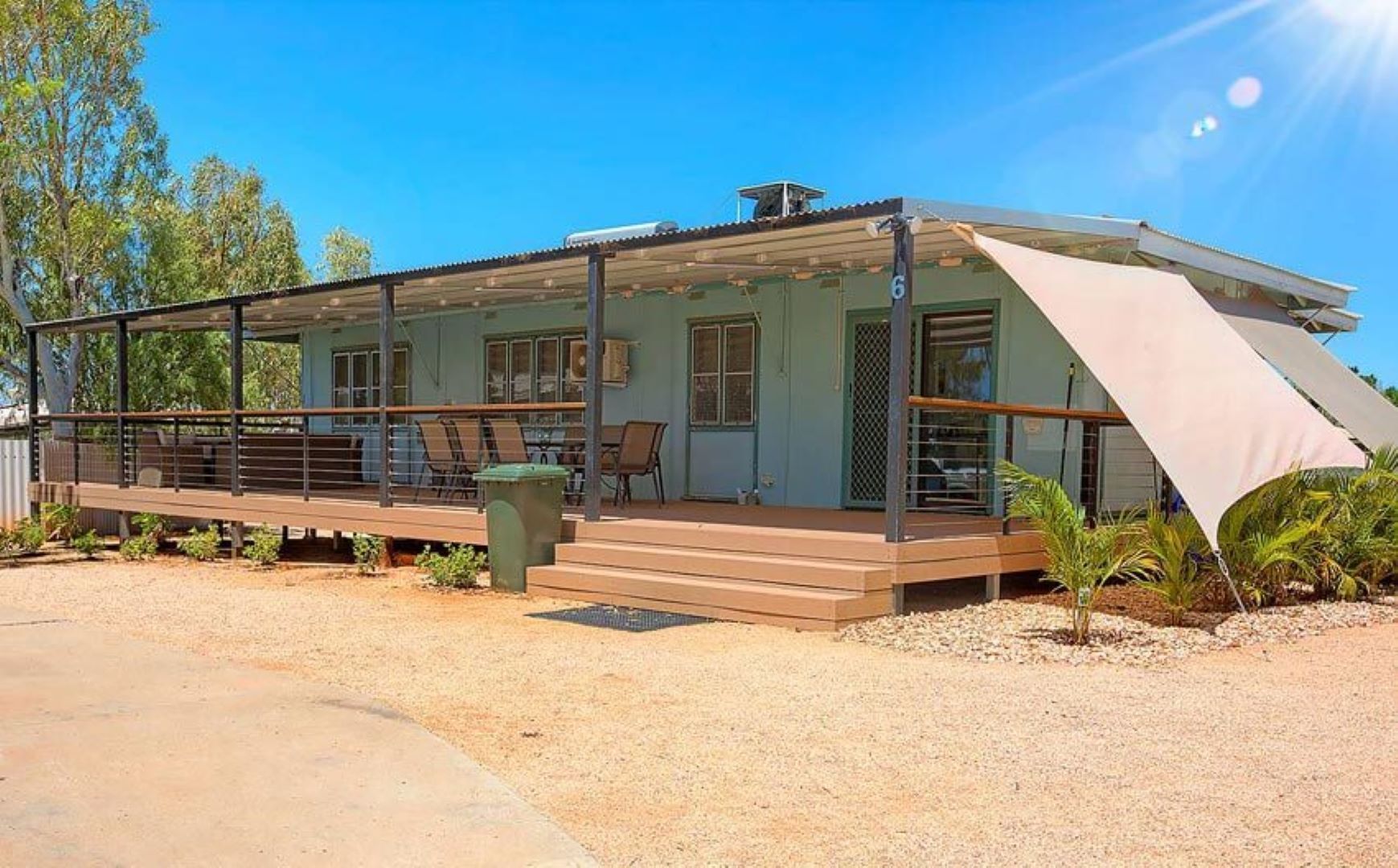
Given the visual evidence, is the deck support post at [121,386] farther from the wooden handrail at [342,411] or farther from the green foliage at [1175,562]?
the green foliage at [1175,562]

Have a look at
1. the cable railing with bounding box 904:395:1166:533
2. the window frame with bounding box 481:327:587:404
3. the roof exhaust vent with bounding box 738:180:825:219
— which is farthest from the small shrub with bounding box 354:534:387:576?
the cable railing with bounding box 904:395:1166:533

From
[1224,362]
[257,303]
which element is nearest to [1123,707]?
[1224,362]

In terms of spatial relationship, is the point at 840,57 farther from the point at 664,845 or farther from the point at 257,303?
the point at 664,845

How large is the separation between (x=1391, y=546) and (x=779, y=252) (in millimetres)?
5373

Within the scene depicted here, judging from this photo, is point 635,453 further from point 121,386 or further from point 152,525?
point 121,386

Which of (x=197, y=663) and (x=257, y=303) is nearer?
(x=197, y=663)

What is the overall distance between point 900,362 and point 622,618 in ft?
8.35

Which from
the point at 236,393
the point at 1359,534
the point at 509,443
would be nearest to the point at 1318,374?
the point at 1359,534

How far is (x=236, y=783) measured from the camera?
3.61 meters

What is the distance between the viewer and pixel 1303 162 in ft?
63.7

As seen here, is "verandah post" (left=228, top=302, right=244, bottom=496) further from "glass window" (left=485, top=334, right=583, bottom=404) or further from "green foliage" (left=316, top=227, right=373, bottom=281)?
"green foliage" (left=316, top=227, right=373, bottom=281)

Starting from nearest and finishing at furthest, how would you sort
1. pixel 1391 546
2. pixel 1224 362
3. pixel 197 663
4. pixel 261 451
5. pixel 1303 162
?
pixel 197 663, pixel 1224 362, pixel 1391 546, pixel 261 451, pixel 1303 162

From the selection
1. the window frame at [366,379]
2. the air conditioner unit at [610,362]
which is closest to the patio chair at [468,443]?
the air conditioner unit at [610,362]

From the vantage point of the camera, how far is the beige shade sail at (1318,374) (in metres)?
9.10
